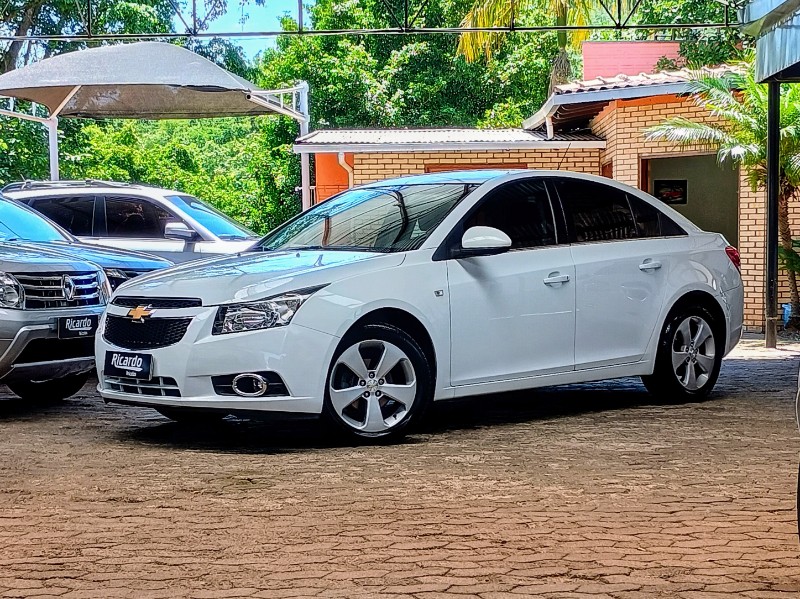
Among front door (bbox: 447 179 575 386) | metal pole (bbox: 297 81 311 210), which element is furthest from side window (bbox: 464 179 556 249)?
metal pole (bbox: 297 81 311 210)

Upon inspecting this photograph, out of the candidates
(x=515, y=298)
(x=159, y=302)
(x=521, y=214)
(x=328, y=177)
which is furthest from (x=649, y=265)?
(x=328, y=177)

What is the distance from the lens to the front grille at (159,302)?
771cm

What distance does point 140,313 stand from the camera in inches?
313

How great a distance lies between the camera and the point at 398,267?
26.2 ft

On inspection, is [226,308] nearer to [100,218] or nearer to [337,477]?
[337,477]

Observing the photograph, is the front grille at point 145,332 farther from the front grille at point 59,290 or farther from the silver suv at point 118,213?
the silver suv at point 118,213

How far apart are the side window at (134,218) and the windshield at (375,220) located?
478 cm

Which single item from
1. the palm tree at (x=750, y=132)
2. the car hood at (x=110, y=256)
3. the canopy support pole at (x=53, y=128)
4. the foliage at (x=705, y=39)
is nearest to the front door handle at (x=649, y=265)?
the car hood at (x=110, y=256)

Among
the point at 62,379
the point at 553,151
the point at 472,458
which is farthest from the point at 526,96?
the point at 472,458

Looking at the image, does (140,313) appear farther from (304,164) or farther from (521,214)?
(304,164)

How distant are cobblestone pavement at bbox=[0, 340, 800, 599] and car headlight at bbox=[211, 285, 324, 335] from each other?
0.76m

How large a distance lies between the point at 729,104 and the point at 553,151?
4.86 meters

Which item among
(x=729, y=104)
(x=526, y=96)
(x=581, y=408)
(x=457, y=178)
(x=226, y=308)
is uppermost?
(x=526, y=96)

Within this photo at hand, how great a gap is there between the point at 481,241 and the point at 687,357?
96.1 inches
